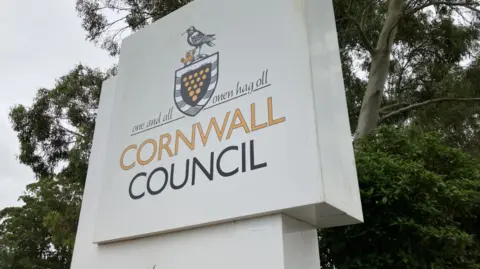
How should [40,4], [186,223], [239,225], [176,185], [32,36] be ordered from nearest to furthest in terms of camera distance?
[239,225], [186,223], [176,185], [40,4], [32,36]

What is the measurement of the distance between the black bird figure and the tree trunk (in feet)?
13.5

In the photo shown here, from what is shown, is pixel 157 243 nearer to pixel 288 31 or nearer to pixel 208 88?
pixel 208 88

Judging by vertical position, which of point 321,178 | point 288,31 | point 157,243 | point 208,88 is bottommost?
point 157,243

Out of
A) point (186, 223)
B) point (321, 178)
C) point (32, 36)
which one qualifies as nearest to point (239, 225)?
point (186, 223)

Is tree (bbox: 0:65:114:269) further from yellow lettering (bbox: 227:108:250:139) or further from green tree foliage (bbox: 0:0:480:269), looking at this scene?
yellow lettering (bbox: 227:108:250:139)

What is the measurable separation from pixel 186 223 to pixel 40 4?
7.58 metres

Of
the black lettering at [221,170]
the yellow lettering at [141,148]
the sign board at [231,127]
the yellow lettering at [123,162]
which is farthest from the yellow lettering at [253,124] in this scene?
the yellow lettering at [123,162]

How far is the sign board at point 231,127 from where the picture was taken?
250 centimetres

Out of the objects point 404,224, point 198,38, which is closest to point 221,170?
point 198,38

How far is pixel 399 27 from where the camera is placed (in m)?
8.79

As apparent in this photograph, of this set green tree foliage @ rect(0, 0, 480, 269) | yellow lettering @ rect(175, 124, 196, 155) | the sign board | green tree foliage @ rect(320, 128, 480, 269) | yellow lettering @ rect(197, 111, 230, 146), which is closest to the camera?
the sign board

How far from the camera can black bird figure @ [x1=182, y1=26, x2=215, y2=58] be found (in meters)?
3.33

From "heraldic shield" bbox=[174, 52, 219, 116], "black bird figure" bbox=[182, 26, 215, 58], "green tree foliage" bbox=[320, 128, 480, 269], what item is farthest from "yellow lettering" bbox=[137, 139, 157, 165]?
"green tree foliage" bbox=[320, 128, 480, 269]

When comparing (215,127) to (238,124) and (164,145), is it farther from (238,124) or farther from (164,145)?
(164,145)
